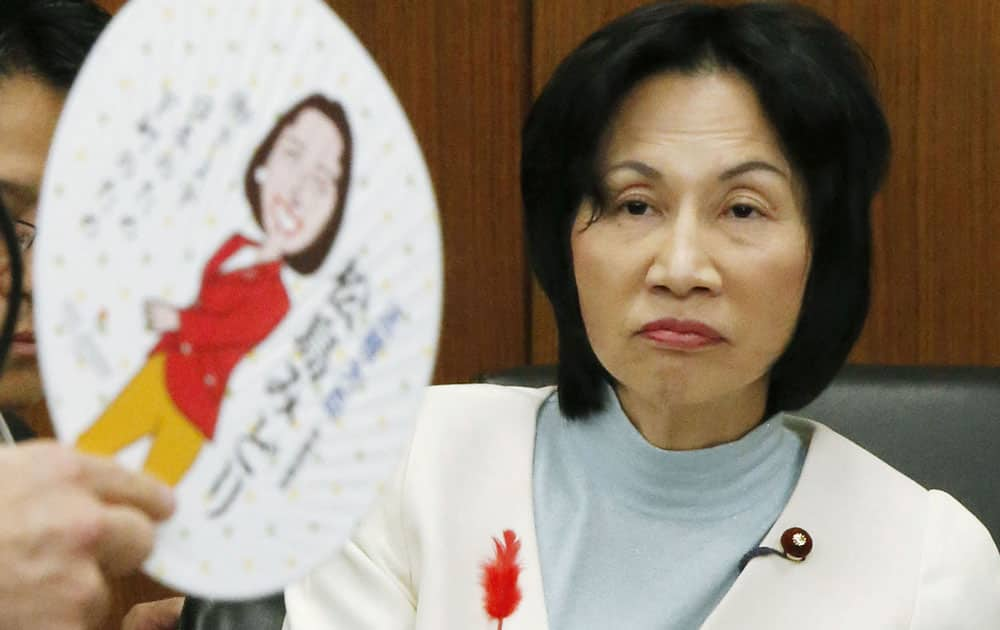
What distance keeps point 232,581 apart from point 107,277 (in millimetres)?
173

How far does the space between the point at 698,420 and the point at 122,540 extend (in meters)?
0.70

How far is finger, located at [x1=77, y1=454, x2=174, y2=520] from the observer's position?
2.08ft

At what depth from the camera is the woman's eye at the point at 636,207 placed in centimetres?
117

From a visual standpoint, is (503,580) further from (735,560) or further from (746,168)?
(746,168)

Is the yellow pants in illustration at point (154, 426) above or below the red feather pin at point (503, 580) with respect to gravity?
above

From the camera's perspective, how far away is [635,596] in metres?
1.19

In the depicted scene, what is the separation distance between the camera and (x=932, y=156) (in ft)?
5.77

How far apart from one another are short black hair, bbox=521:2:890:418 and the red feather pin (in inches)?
6.9

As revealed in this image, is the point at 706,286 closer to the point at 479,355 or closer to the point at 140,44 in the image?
the point at 140,44

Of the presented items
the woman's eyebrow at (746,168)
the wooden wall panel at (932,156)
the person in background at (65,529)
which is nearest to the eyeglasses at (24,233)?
the person in background at (65,529)

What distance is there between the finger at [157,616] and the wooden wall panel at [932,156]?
92 centimetres

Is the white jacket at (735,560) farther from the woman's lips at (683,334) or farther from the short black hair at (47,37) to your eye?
the short black hair at (47,37)

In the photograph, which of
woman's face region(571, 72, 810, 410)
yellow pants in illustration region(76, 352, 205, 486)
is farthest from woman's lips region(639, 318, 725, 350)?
yellow pants in illustration region(76, 352, 205, 486)

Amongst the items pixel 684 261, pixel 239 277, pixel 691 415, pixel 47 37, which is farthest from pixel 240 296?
pixel 691 415
